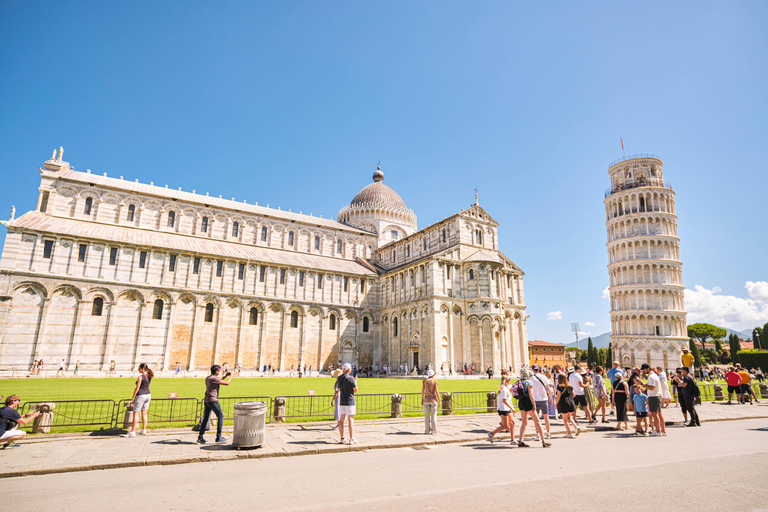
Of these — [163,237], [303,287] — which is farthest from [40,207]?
[303,287]

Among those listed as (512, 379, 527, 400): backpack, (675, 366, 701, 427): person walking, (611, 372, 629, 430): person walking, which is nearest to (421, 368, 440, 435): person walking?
(512, 379, 527, 400): backpack

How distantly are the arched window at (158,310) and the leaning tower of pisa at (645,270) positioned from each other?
2362 inches

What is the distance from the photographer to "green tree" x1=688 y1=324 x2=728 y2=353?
330ft

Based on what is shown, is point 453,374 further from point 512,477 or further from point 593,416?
point 512,477

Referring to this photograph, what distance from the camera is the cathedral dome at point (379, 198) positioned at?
6172 cm

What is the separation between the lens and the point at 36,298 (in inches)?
1321

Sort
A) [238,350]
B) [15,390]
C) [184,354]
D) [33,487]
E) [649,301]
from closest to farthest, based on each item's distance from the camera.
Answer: [33,487]
[15,390]
[184,354]
[238,350]
[649,301]

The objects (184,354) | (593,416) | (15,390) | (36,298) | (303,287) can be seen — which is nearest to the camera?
(593,416)

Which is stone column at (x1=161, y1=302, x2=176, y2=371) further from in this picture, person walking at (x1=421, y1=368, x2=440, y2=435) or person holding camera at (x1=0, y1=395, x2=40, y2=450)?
person walking at (x1=421, y1=368, x2=440, y2=435)

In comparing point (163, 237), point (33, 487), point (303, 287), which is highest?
point (163, 237)

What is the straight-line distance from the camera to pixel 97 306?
36062 millimetres

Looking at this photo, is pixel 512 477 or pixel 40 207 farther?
pixel 40 207

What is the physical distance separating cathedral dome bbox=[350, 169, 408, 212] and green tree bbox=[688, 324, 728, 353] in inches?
3436

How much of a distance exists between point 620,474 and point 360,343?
1659 inches
